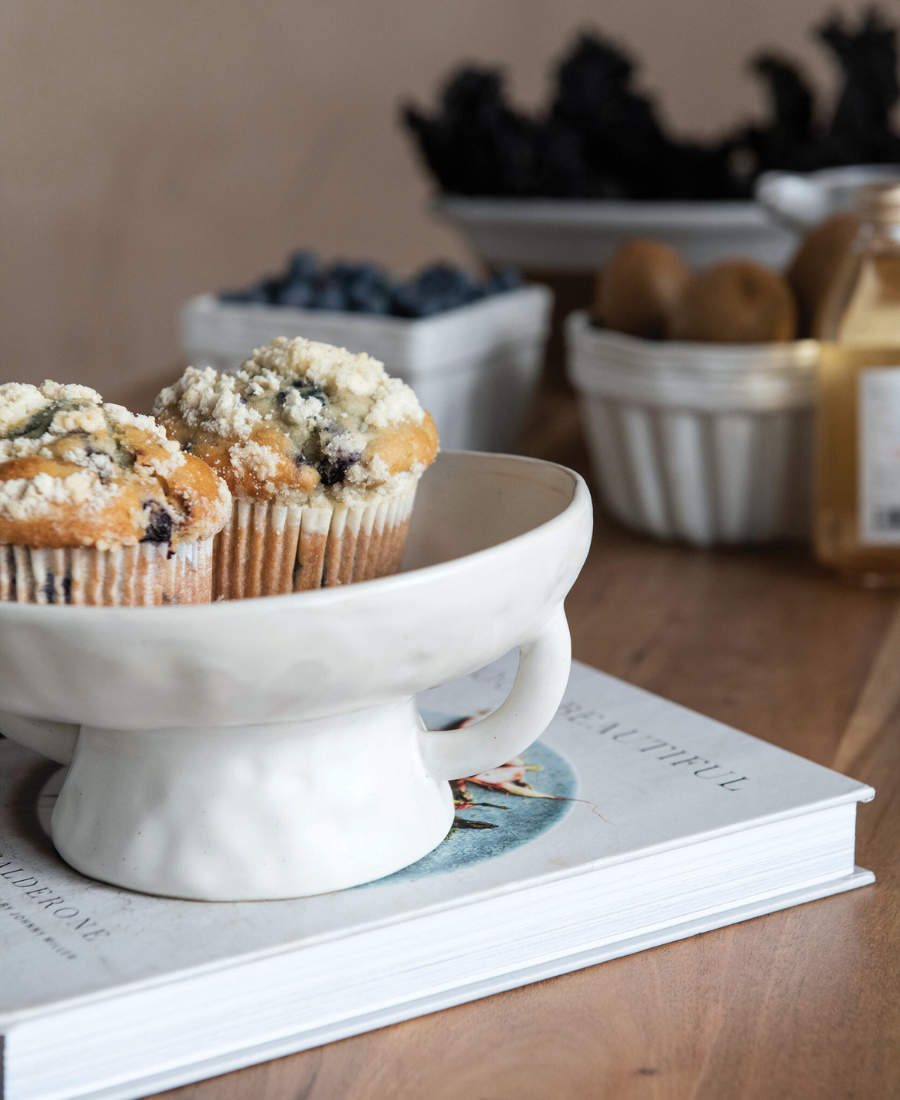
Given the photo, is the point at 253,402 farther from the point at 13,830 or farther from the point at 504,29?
the point at 504,29

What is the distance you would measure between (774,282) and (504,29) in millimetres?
2016

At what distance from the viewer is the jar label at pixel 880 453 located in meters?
0.94

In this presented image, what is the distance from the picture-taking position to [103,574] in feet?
1.45

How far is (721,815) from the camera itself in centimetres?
50

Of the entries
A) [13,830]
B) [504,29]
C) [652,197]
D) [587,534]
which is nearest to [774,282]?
[652,197]

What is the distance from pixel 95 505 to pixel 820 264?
782mm

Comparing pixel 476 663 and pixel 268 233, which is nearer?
pixel 476 663

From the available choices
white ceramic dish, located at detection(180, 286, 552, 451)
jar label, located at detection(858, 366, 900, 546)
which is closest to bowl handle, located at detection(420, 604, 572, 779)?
jar label, located at detection(858, 366, 900, 546)

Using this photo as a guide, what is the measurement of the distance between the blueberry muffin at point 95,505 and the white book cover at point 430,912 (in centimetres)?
11

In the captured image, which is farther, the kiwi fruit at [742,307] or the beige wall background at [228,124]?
the beige wall background at [228,124]

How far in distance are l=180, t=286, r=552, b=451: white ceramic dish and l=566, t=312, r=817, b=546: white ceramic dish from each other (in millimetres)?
108

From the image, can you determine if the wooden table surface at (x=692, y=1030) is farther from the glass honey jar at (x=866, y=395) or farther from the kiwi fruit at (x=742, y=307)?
the kiwi fruit at (x=742, y=307)

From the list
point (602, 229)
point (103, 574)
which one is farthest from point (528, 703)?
point (602, 229)

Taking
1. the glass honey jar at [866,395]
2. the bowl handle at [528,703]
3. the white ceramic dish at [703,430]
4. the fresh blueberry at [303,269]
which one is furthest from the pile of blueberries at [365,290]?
the bowl handle at [528,703]
